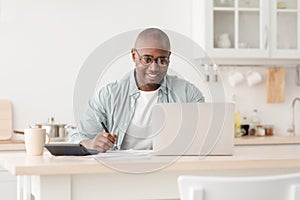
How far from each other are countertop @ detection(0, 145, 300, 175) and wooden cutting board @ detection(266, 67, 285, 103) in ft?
7.73

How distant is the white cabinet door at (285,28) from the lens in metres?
4.52

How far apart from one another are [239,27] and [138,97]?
189 cm

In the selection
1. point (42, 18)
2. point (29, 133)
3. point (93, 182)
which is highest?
point (42, 18)

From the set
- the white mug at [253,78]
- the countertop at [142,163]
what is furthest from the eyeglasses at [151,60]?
the white mug at [253,78]

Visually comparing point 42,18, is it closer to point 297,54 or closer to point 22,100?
point 22,100

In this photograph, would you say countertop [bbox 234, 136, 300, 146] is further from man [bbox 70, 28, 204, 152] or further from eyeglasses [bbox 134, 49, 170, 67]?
eyeglasses [bbox 134, 49, 170, 67]

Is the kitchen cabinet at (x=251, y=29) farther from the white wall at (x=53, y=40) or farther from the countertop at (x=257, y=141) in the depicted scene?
the countertop at (x=257, y=141)

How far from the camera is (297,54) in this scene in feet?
14.9

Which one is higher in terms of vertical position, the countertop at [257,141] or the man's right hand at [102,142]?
the man's right hand at [102,142]

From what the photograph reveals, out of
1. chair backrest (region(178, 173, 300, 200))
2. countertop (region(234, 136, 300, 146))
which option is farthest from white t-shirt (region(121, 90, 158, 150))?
countertop (region(234, 136, 300, 146))

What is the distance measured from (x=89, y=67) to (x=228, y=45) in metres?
1.03

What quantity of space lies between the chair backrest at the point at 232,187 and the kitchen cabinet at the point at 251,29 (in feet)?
9.27

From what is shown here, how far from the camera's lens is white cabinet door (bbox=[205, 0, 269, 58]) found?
4426 mm

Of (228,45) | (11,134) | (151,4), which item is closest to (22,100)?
(11,134)
